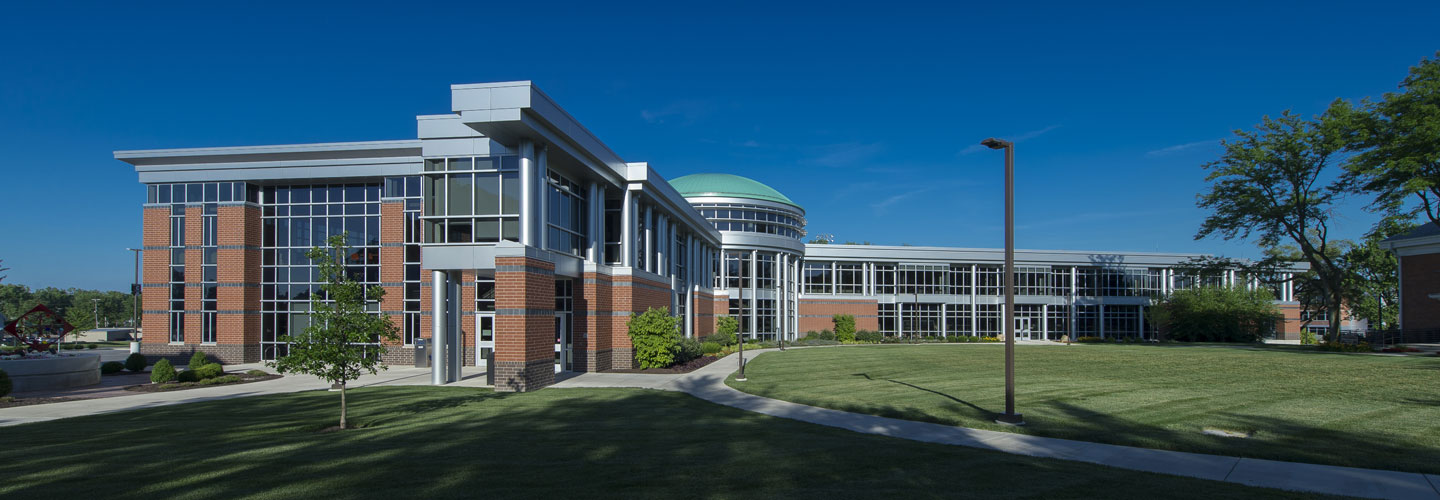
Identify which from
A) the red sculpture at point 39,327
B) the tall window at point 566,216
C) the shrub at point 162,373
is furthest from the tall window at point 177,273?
the tall window at point 566,216

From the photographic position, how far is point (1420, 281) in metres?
40.9

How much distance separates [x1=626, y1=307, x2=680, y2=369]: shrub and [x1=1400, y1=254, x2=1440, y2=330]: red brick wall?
139 feet

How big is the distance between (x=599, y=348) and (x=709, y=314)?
22.3 meters

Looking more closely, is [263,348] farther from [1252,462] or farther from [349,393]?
[1252,462]

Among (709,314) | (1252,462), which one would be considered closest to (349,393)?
(1252,462)

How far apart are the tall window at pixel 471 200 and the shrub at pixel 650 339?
23.9ft

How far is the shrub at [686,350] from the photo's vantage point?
29062mm

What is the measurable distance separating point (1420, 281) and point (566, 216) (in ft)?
157

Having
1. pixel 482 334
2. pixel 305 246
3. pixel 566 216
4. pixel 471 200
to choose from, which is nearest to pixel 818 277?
pixel 482 334

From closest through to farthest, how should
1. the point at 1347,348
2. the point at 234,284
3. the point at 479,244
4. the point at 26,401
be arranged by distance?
the point at 26,401
the point at 479,244
the point at 234,284
the point at 1347,348

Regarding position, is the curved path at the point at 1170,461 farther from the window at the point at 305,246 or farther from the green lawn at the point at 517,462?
the window at the point at 305,246

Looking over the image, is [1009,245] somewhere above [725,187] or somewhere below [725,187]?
below

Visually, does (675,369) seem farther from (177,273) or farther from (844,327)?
(844,327)

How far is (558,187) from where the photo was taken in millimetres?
24016
